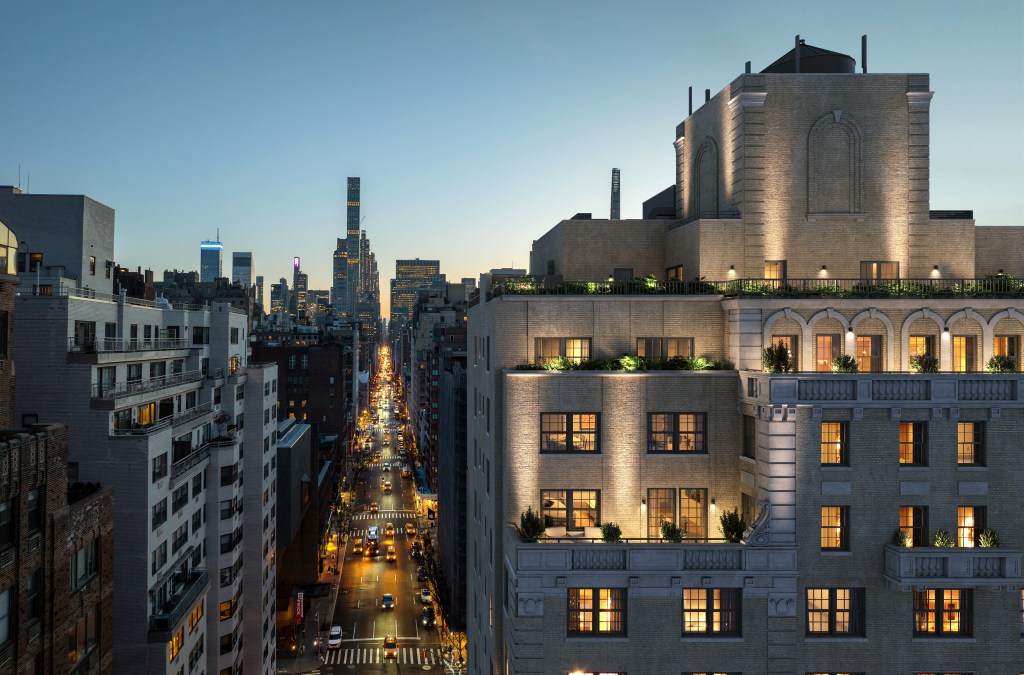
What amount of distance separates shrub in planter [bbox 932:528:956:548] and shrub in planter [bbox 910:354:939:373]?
24.2 ft

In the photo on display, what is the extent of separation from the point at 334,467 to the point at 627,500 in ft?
413

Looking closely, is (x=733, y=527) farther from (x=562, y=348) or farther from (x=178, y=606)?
(x=178, y=606)

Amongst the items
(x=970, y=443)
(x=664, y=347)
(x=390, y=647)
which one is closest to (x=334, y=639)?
(x=390, y=647)

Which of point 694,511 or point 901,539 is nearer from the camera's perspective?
point 901,539

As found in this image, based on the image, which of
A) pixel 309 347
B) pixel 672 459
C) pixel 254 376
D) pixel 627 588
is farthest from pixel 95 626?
pixel 309 347

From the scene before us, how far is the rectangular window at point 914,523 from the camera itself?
30.1 meters

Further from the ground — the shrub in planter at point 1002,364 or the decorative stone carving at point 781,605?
the shrub in planter at point 1002,364

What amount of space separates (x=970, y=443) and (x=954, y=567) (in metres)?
5.47

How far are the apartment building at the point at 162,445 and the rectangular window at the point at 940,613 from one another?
43920mm

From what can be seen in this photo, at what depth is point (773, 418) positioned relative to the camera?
29.5 metres

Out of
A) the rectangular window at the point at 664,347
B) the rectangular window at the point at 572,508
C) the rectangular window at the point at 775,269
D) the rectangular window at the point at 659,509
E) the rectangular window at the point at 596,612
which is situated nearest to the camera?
the rectangular window at the point at 596,612

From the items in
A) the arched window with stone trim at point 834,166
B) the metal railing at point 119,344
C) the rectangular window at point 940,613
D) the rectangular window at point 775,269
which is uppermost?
the arched window with stone trim at point 834,166

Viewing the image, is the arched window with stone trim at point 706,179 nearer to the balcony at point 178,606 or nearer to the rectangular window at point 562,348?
the rectangular window at point 562,348

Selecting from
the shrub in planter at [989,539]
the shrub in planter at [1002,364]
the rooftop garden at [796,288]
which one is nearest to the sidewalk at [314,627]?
the rooftop garden at [796,288]
